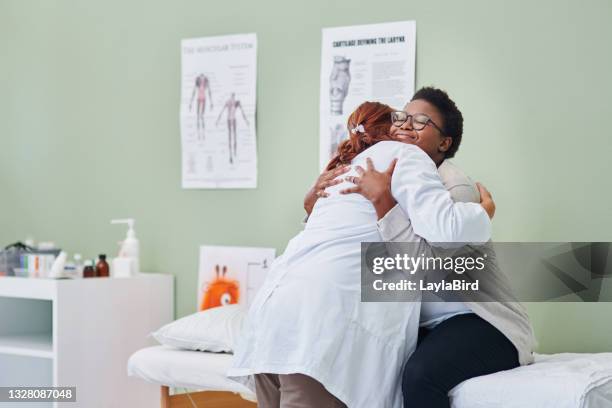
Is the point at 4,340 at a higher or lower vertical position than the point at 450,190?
lower

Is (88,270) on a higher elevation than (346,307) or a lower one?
lower

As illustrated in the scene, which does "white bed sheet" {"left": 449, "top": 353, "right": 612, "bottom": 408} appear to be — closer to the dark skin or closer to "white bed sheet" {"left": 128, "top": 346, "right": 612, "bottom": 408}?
"white bed sheet" {"left": 128, "top": 346, "right": 612, "bottom": 408}

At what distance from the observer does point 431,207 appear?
1.79 meters

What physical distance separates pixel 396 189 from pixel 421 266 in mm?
202

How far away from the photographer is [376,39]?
2.85m

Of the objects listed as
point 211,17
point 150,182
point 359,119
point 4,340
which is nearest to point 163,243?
point 150,182

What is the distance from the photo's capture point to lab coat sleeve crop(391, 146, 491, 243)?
1.77 metres

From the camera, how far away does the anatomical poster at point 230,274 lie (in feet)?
10.1

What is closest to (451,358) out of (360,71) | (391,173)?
(391,173)

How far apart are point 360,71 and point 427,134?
2.80 feet

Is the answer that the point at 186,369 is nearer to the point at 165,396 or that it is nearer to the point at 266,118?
the point at 165,396

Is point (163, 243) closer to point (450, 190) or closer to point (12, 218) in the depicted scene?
point (12, 218)

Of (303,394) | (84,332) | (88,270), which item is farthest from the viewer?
(88,270)

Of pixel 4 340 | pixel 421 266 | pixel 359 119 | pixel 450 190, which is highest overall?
pixel 359 119
